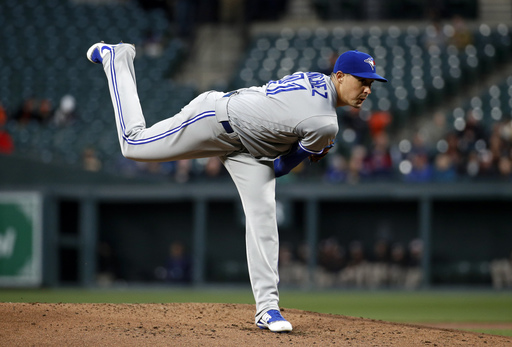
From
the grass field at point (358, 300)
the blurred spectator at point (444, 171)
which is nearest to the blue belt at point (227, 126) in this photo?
the grass field at point (358, 300)

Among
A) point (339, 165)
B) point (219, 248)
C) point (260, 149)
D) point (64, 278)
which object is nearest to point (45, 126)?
point (64, 278)

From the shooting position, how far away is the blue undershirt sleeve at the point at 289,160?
4305 millimetres

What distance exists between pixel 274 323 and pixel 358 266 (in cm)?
713

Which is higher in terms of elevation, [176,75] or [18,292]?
[176,75]

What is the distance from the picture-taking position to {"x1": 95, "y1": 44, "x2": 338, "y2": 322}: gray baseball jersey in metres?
4.11

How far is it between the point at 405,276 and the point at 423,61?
15.7 ft

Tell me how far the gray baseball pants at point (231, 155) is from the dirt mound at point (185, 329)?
1.10 ft

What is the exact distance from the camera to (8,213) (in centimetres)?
1098

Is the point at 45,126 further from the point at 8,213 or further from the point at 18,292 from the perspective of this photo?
the point at 18,292

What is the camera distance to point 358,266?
1124cm

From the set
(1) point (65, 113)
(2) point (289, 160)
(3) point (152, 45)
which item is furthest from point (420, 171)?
(3) point (152, 45)

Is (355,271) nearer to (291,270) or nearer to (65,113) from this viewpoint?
(291,270)

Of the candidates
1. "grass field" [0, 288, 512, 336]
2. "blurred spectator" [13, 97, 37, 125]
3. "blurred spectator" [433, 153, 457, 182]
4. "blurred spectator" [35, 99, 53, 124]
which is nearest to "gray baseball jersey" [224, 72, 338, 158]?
"grass field" [0, 288, 512, 336]

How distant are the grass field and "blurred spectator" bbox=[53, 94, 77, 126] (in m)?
3.43
